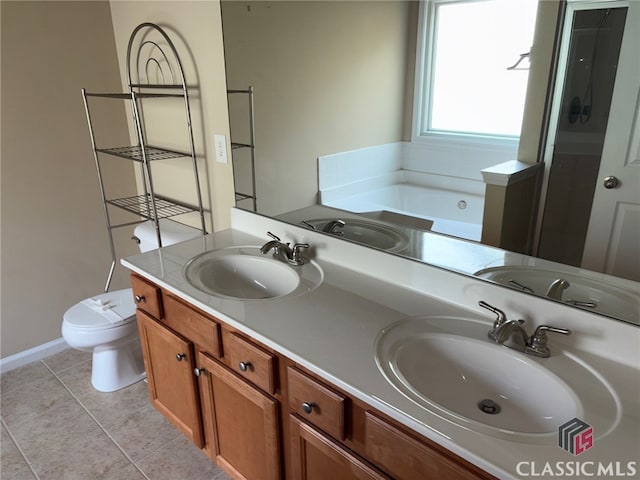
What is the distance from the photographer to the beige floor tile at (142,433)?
200 cm

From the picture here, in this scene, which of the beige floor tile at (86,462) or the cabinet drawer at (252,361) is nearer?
the cabinet drawer at (252,361)

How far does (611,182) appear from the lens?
1149 millimetres

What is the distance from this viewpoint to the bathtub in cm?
140

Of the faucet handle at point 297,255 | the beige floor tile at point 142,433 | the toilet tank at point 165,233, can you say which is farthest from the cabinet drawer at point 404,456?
the toilet tank at point 165,233

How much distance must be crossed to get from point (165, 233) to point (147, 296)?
0.69 m

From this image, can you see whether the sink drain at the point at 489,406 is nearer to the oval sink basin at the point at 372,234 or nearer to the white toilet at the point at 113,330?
the oval sink basin at the point at 372,234

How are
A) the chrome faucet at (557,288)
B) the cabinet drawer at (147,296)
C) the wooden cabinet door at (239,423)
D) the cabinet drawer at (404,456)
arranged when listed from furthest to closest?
1. the cabinet drawer at (147,296)
2. the wooden cabinet door at (239,423)
3. the chrome faucet at (557,288)
4. the cabinet drawer at (404,456)

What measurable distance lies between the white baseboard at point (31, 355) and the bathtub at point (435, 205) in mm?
2084

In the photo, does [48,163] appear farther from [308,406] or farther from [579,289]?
[579,289]

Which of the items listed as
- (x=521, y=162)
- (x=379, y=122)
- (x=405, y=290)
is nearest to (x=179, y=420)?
(x=405, y=290)

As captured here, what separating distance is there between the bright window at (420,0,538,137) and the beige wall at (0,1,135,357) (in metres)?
1.91

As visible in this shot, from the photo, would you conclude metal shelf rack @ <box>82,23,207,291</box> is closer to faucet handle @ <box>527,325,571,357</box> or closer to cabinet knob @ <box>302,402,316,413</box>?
cabinet knob @ <box>302,402,316,413</box>

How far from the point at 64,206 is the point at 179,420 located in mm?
1453

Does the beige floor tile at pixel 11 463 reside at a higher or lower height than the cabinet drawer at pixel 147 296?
lower
